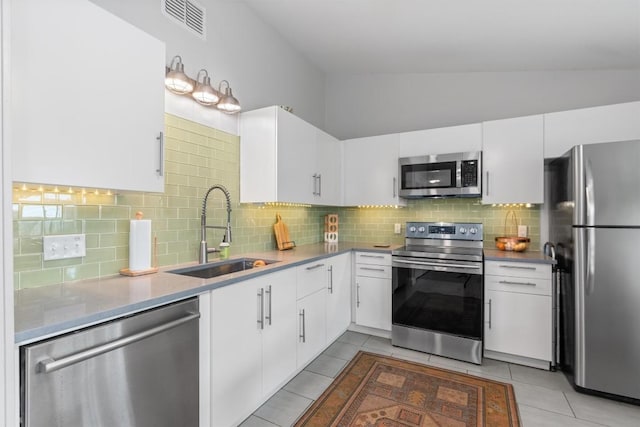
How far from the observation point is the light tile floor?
6.04ft

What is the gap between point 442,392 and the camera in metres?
2.12

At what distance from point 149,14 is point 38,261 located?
1.50m

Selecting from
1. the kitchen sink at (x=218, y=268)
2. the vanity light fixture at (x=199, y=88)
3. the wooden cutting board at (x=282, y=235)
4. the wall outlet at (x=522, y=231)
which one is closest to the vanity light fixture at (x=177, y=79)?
the vanity light fixture at (x=199, y=88)

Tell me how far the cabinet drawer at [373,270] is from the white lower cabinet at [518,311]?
2.79ft

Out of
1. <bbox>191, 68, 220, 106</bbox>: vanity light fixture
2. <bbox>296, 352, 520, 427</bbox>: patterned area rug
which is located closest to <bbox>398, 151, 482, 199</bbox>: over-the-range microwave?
<bbox>296, 352, 520, 427</bbox>: patterned area rug

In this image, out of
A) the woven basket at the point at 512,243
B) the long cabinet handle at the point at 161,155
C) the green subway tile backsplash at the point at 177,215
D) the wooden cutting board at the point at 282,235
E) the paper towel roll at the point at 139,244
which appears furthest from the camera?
the wooden cutting board at the point at 282,235

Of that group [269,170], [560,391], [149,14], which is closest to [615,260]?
[560,391]

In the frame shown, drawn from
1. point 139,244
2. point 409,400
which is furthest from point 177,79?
point 409,400

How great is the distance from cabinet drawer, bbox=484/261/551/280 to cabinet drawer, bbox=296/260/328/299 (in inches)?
53.8

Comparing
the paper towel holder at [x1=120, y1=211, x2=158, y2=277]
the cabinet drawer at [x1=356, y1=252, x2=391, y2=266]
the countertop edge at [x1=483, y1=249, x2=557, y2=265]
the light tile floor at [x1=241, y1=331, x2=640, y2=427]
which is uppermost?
the paper towel holder at [x1=120, y1=211, x2=158, y2=277]

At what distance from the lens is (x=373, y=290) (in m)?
3.04

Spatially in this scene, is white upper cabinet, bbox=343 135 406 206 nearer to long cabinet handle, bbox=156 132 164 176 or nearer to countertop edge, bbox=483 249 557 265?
countertop edge, bbox=483 249 557 265

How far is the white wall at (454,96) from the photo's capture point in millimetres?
2848

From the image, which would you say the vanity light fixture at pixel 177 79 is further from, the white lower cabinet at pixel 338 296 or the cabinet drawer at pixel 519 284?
the cabinet drawer at pixel 519 284
